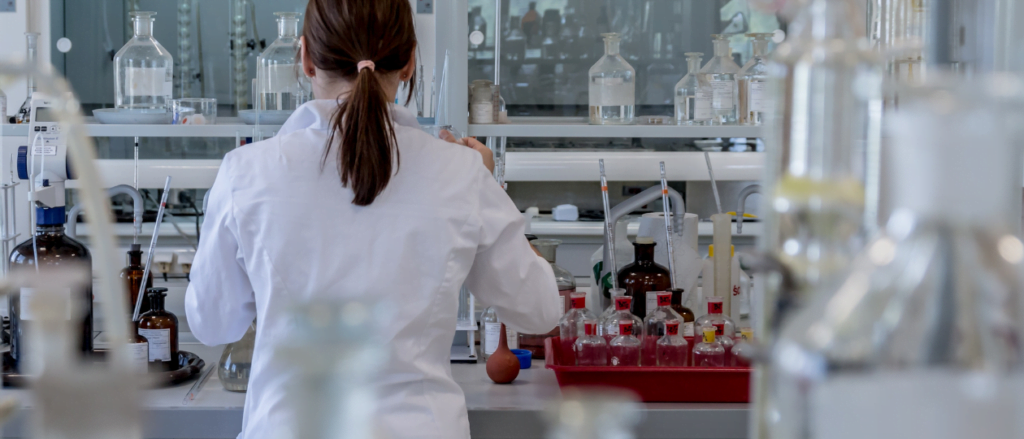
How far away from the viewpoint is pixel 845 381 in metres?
0.23

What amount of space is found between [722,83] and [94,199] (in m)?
2.10

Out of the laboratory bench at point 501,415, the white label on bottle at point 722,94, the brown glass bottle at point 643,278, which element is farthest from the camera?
the white label on bottle at point 722,94

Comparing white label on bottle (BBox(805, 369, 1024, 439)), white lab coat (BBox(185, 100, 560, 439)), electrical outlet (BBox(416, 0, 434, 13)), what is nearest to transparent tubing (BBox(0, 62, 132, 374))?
white label on bottle (BBox(805, 369, 1024, 439))

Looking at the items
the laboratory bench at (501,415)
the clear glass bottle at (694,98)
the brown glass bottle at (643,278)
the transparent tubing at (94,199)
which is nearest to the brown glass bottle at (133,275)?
the laboratory bench at (501,415)

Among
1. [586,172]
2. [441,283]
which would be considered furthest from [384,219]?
[586,172]

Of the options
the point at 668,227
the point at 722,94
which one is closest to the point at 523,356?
the point at 668,227

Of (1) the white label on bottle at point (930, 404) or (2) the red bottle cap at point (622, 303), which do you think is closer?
(1) the white label on bottle at point (930, 404)

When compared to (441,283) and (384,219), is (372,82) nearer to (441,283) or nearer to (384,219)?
(384,219)

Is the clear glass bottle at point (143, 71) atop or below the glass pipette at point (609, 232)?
atop

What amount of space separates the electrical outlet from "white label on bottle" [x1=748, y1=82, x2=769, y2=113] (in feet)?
3.71

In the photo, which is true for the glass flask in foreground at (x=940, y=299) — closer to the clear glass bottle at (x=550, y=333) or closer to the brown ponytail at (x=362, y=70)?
the brown ponytail at (x=362, y=70)

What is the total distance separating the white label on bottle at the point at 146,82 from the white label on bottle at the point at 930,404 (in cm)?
232

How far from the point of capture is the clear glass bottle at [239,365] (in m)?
1.88

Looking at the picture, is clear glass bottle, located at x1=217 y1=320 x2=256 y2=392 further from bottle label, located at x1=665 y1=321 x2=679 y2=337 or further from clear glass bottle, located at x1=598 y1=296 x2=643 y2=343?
bottle label, located at x1=665 y1=321 x2=679 y2=337
